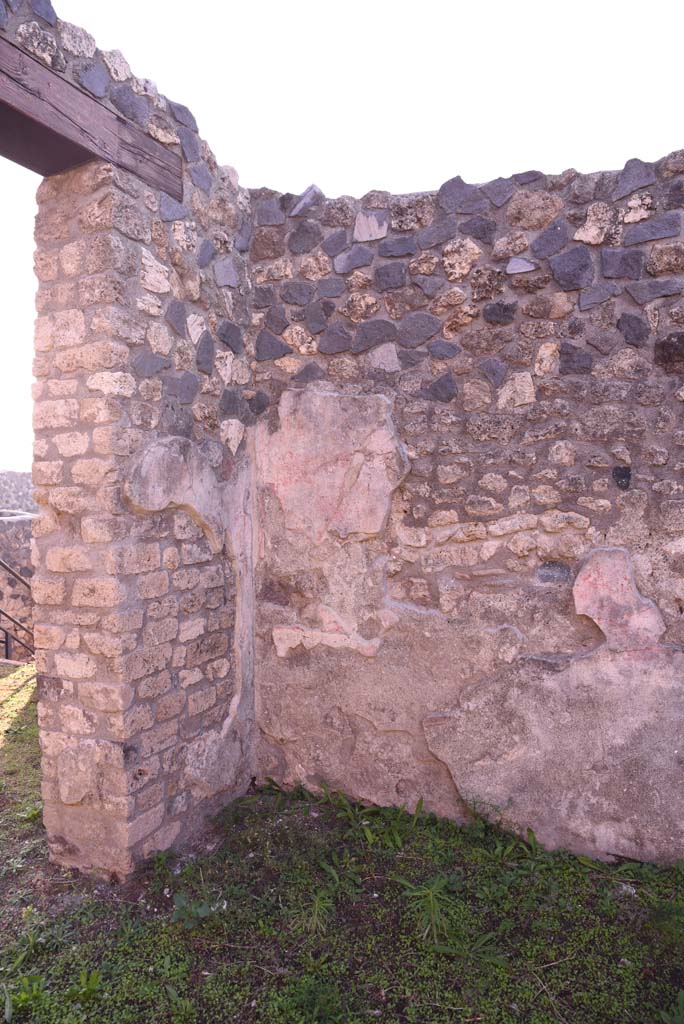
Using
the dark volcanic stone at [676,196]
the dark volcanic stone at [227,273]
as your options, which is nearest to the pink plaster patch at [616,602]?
the dark volcanic stone at [676,196]

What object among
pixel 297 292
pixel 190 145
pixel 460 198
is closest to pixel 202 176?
pixel 190 145

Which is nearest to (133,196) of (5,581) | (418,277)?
(418,277)

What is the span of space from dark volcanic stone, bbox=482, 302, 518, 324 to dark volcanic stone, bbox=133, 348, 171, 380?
1379 mm

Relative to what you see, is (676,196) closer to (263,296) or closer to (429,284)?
(429,284)

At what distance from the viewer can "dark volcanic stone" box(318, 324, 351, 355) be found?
121 inches

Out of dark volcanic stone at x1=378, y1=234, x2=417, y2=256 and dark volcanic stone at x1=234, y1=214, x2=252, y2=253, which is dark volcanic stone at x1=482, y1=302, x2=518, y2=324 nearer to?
dark volcanic stone at x1=378, y1=234, x2=417, y2=256

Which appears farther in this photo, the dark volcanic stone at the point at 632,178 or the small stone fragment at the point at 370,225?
the small stone fragment at the point at 370,225

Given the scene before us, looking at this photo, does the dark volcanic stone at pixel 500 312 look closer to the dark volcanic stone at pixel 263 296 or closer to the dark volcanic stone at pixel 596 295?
the dark volcanic stone at pixel 596 295

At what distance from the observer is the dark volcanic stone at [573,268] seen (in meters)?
2.74

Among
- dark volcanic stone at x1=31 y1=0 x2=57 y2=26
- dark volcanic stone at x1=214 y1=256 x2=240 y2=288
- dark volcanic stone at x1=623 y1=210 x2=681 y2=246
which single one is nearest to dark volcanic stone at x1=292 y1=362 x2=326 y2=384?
dark volcanic stone at x1=214 y1=256 x2=240 y2=288

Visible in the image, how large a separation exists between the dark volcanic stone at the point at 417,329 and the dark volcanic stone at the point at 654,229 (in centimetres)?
83

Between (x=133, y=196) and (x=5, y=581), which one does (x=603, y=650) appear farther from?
(x=5, y=581)

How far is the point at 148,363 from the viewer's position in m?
2.60

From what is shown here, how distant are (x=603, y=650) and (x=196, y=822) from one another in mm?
1860
